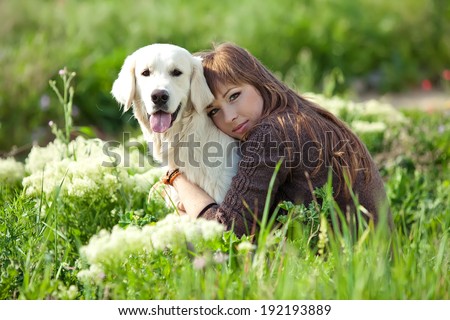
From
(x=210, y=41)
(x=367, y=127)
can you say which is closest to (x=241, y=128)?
(x=367, y=127)

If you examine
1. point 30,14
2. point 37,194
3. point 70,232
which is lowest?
point 70,232

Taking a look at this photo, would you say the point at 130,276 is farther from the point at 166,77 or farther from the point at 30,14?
the point at 30,14

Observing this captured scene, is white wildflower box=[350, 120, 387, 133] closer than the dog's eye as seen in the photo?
No

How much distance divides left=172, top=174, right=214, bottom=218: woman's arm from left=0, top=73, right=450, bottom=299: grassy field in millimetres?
211

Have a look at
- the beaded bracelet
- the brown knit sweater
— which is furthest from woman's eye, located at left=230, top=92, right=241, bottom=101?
the beaded bracelet

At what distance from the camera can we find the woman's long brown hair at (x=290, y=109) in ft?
10.6

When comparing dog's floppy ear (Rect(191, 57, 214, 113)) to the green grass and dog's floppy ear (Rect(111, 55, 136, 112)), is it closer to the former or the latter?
dog's floppy ear (Rect(111, 55, 136, 112))

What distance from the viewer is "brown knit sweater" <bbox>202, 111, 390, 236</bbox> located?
124 inches

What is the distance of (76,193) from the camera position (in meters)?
3.35

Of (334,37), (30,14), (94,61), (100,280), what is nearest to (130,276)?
(100,280)

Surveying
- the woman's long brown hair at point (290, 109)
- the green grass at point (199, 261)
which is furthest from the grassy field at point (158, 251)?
the woman's long brown hair at point (290, 109)

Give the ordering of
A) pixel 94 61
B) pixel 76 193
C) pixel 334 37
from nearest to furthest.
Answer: pixel 76 193 → pixel 94 61 → pixel 334 37

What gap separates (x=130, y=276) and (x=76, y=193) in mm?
906

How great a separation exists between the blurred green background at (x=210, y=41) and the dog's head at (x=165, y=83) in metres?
3.44
